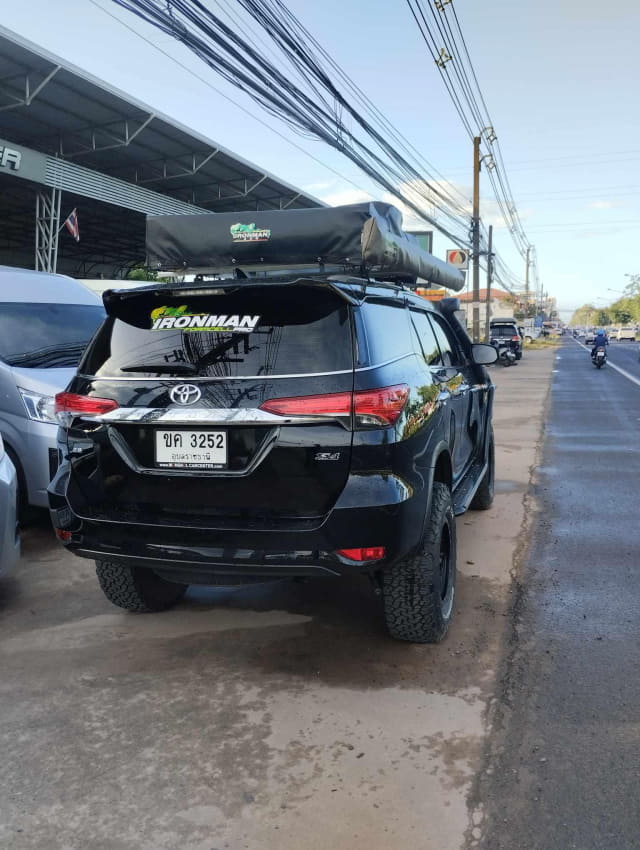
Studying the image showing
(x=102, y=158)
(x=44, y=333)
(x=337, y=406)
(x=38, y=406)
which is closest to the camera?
(x=337, y=406)

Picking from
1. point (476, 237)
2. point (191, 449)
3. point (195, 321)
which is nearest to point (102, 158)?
point (476, 237)

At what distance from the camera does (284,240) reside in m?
5.32

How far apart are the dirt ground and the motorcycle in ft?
89.2

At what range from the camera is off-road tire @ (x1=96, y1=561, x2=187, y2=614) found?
12.8 ft

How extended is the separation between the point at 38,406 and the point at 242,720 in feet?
11.1

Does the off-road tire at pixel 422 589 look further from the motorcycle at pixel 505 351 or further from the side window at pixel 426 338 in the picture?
the motorcycle at pixel 505 351

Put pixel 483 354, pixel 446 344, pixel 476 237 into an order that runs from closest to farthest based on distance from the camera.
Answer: pixel 446 344 → pixel 483 354 → pixel 476 237

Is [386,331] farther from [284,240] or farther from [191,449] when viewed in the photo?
[284,240]

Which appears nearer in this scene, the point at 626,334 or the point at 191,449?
the point at 191,449

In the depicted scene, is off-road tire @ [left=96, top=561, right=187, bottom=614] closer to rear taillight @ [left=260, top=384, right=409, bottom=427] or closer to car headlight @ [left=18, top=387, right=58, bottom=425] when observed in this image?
rear taillight @ [left=260, top=384, right=409, bottom=427]

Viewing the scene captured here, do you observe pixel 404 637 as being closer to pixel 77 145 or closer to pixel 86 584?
pixel 86 584

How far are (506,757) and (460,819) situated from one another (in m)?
0.40

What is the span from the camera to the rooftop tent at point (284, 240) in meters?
5.16

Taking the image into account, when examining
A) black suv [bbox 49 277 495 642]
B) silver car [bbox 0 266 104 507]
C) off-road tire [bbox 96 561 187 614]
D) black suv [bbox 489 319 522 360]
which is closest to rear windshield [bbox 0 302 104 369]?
silver car [bbox 0 266 104 507]
